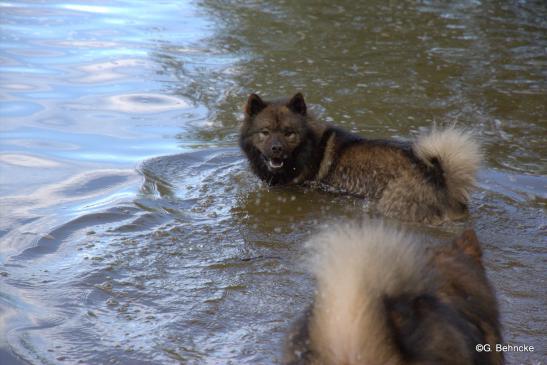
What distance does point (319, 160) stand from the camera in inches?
304

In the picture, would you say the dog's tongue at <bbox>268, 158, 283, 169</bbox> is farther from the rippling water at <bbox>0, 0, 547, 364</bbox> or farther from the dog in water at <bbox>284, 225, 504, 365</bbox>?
the dog in water at <bbox>284, 225, 504, 365</bbox>

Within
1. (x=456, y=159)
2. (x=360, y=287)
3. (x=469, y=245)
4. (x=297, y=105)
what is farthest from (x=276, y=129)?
(x=360, y=287)

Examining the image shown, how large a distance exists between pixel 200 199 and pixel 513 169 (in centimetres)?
312

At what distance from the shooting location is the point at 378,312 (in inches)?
112

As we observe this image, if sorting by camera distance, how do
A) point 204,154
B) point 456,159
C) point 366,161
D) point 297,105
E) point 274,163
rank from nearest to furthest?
1. point 456,159
2. point 366,161
3. point 274,163
4. point 297,105
5. point 204,154

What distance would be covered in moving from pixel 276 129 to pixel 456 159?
189 cm

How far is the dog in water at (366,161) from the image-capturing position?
6.70 metres

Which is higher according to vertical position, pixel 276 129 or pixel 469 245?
pixel 469 245

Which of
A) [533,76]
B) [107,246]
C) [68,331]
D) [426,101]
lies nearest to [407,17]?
[533,76]

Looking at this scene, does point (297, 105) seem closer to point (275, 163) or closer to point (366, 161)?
point (275, 163)

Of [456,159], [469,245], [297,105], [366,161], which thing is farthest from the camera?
[297,105]

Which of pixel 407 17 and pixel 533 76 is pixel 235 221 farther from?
pixel 407 17

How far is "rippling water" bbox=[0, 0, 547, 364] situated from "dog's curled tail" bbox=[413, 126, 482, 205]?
1.00ft

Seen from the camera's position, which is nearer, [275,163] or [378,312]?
[378,312]
